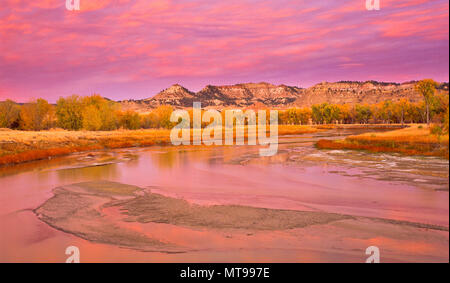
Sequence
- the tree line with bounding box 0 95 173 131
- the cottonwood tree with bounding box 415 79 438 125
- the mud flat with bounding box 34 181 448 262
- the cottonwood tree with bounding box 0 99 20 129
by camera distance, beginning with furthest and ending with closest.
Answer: the cottonwood tree with bounding box 0 99 20 129 < the tree line with bounding box 0 95 173 131 < the cottonwood tree with bounding box 415 79 438 125 < the mud flat with bounding box 34 181 448 262

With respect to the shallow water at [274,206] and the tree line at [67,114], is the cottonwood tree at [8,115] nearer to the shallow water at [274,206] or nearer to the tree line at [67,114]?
the tree line at [67,114]

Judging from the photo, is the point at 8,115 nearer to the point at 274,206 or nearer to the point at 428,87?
the point at 274,206

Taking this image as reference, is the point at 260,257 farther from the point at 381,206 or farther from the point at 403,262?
the point at 381,206

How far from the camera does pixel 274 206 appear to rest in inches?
609

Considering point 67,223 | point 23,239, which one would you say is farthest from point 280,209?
point 23,239

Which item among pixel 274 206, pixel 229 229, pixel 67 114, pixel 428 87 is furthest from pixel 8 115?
pixel 428 87

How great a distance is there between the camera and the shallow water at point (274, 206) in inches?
390

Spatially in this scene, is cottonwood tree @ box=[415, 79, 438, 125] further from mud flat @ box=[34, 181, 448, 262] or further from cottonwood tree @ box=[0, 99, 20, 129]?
cottonwood tree @ box=[0, 99, 20, 129]

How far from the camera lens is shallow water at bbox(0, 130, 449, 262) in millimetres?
9906

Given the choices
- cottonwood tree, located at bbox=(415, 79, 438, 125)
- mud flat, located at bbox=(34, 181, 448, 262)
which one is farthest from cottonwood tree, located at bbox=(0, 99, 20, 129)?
cottonwood tree, located at bbox=(415, 79, 438, 125)

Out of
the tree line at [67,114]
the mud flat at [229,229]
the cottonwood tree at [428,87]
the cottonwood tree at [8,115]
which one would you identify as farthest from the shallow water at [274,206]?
the cottonwood tree at [8,115]

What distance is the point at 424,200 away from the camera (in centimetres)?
1550

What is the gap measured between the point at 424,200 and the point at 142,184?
17292 millimetres

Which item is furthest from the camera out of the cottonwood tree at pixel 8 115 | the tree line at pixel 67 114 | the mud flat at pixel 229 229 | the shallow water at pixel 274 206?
the cottonwood tree at pixel 8 115
